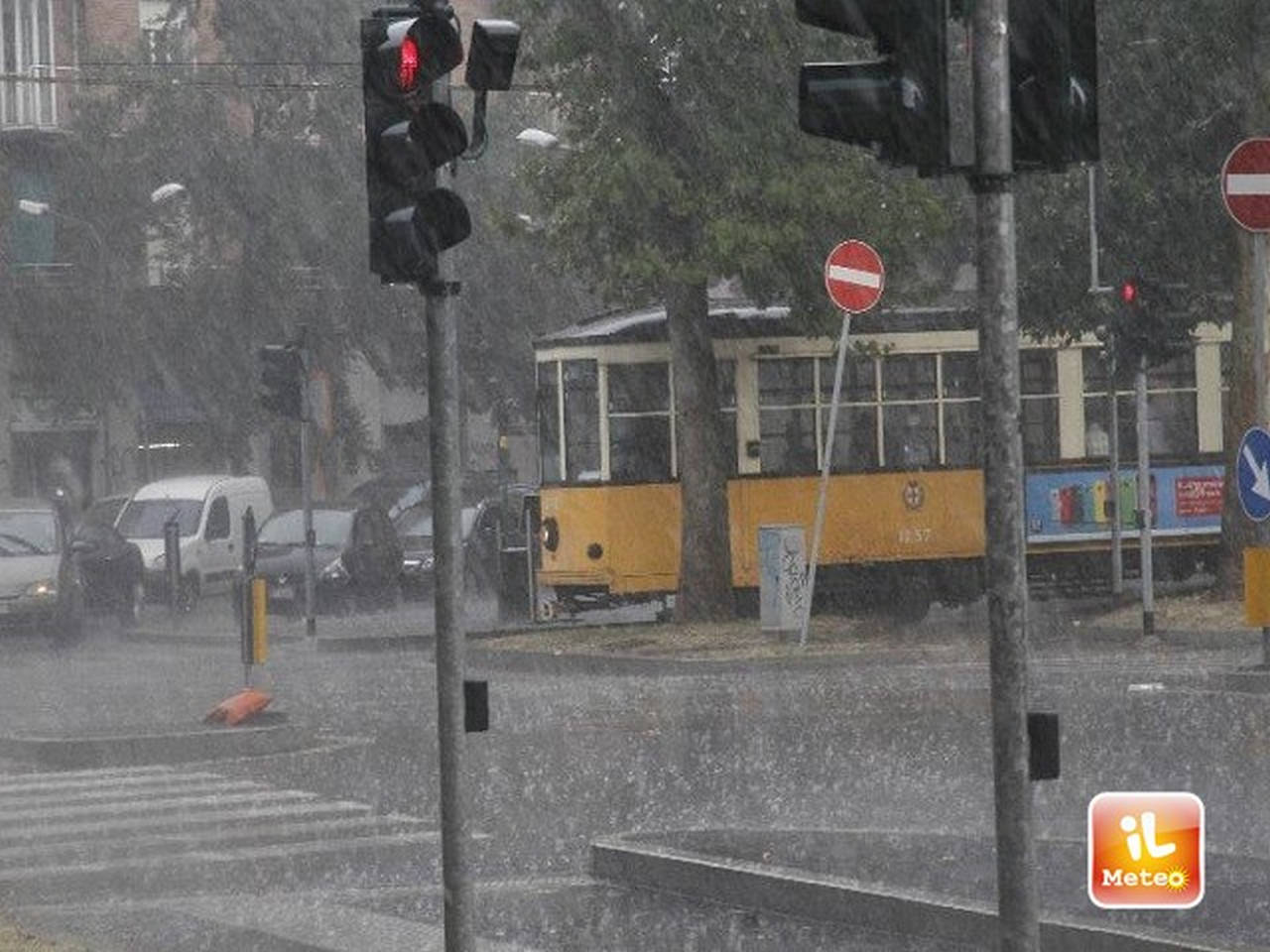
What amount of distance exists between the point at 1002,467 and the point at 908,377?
88.5 ft

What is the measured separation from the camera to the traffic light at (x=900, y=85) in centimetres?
734

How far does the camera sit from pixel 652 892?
1310 centimetres

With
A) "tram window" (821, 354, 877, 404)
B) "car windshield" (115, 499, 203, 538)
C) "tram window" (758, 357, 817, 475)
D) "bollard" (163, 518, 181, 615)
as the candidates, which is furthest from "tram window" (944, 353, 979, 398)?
"car windshield" (115, 499, 203, 538)

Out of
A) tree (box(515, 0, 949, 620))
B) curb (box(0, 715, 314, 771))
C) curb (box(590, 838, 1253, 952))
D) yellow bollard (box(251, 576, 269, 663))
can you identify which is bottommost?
curb (box(590, 838, 1253, 952))

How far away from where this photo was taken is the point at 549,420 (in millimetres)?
34312

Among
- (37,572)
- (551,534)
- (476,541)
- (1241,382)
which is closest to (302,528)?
(476,541)

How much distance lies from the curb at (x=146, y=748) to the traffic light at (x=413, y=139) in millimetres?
10961

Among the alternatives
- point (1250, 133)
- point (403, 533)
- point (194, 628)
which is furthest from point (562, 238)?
point (403, 533)

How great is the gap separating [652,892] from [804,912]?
114 centimetres

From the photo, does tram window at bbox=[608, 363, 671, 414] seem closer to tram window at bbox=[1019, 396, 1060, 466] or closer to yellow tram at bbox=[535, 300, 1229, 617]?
yellow tram at bbox=[535, 300, 1229, 617]

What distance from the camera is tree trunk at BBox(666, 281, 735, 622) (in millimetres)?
31828

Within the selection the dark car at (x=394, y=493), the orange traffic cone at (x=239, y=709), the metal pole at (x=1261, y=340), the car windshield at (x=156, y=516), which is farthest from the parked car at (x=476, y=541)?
the metal pole at (x=1261, y=340)

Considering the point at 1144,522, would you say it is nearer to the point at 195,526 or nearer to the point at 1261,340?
the point at 1261,340

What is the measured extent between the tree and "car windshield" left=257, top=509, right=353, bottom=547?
1204 centimetres
